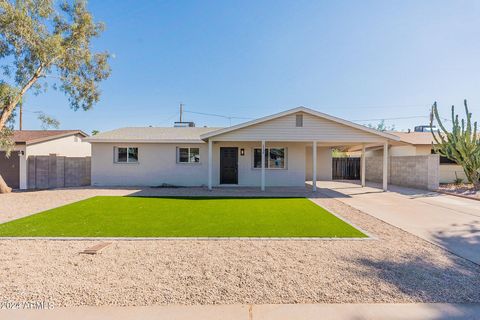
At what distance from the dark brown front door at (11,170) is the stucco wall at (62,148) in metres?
0.83

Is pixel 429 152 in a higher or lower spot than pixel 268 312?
higher

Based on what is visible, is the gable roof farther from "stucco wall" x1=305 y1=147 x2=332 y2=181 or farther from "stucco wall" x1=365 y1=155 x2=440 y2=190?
"stucco wall" x1=305 y1=147 x2=332 y2=181

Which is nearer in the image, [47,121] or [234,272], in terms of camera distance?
A: [234,272]

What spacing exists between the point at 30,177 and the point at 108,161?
13.8ft

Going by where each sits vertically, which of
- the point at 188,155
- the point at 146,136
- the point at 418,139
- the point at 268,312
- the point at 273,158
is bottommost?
the point at 268,312

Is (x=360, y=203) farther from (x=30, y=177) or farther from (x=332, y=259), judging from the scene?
(x=30, y=177)

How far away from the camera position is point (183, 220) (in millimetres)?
6695

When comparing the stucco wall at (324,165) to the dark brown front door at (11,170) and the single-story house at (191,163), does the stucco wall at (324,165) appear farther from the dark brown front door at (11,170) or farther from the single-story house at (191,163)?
the dark brown front door at (11,170)

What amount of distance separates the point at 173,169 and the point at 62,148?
8.03 m

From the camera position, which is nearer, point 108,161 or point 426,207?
point 426,207

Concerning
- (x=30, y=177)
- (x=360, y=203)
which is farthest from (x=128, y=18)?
(x=360, y=203)

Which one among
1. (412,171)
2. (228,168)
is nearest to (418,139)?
(412,171)

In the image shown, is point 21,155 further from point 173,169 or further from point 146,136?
point 173,169

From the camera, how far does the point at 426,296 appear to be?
9.93 feet
